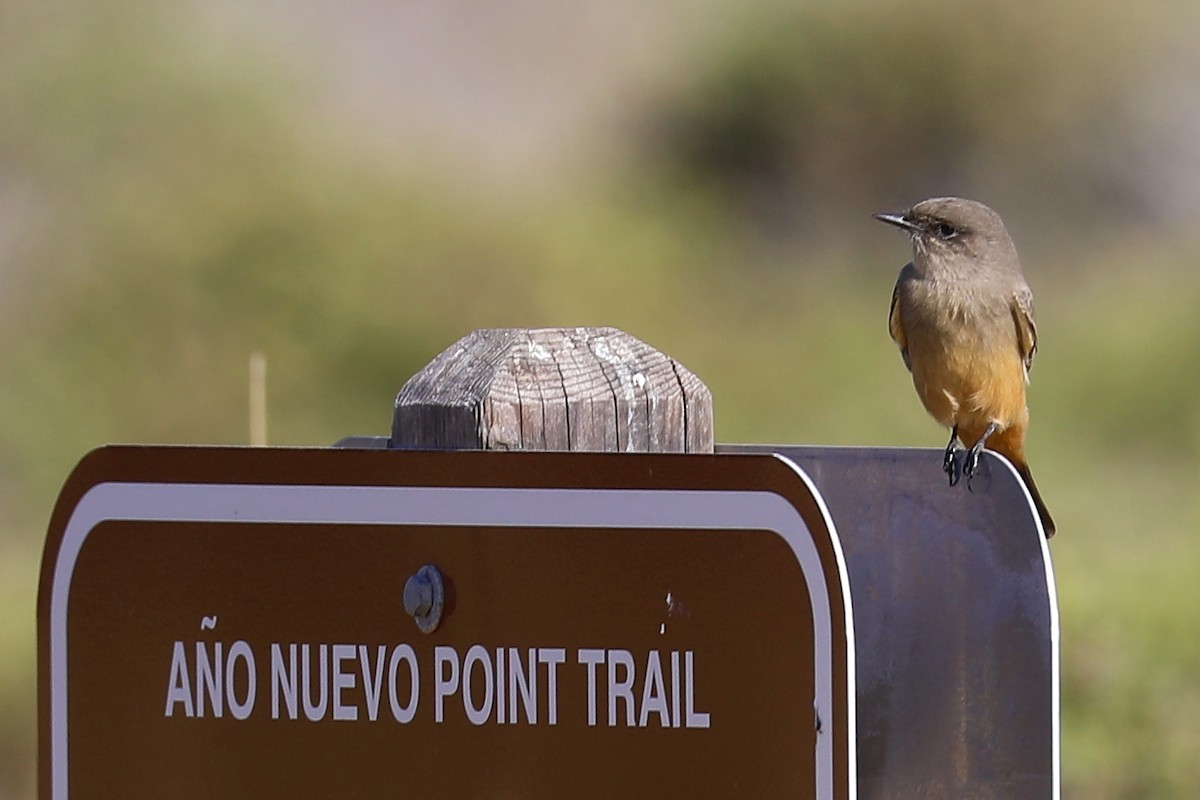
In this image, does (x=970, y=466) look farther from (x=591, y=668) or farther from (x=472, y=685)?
(x=472, y=685)

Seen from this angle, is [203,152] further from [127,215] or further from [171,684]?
[171,684]

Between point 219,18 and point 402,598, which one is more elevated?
point 219,18

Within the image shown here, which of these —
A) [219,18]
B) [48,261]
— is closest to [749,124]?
[219,18]

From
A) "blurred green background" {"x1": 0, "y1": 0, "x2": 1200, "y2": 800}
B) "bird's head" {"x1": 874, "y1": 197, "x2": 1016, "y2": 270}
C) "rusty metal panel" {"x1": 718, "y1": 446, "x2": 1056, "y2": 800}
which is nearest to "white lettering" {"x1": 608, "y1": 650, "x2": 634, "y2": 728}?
"rusty metal panel" {"x1": 718, "y1": 446, "x2": 1056, "y2": 800}

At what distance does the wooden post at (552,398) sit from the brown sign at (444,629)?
168 millimetres

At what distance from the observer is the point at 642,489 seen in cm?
200

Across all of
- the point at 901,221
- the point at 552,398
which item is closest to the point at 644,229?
the point at 901,221

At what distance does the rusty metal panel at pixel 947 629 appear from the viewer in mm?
1950

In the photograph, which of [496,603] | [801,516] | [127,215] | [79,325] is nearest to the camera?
[801,516]

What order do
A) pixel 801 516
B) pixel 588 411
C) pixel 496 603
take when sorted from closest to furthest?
pixel 801 516, pixel 496 603, pixel 588 411

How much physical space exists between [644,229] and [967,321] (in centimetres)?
593

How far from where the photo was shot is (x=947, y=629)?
2004 mm

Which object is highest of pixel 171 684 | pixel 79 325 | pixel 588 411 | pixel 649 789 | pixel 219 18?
pixel 219 18

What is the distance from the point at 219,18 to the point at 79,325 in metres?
3.77
